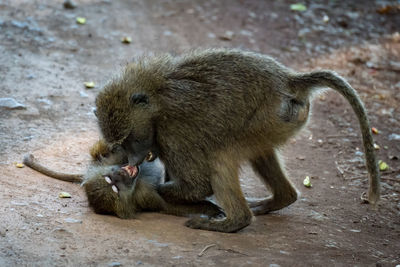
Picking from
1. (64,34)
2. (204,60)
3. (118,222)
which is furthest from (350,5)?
(118,222)

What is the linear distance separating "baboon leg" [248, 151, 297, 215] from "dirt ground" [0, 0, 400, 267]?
101 mm

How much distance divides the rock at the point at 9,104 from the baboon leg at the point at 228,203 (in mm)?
2597

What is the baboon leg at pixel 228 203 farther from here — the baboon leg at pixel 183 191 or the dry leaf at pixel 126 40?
the dry leaf at pixel 126 40

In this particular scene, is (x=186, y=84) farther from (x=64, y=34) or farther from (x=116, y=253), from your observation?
(x=64, y=34)

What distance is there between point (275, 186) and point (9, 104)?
120 inches

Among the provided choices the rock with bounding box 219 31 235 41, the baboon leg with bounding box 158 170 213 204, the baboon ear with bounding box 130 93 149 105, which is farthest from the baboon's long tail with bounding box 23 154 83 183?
the rock with bounding box 219 31 235 41

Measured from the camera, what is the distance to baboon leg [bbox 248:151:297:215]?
5.65m

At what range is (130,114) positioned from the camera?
513 cm

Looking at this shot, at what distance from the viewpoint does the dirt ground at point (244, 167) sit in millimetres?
4535

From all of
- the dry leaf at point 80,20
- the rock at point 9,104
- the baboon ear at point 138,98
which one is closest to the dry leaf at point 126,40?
the dry leaf at point 80,20

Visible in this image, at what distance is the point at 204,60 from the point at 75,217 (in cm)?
176

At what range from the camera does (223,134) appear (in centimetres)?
513

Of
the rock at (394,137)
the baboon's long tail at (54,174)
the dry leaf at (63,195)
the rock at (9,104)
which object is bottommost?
the dry leaf at (63,195)

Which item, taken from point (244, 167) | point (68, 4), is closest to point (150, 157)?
point (244, 167)
